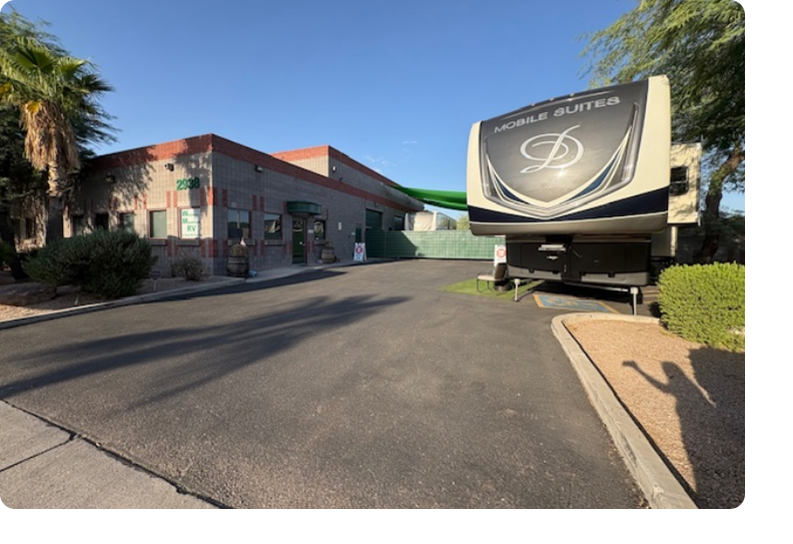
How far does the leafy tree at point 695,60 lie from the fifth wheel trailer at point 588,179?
1.54 m

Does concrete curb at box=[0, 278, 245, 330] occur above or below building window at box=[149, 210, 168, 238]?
below

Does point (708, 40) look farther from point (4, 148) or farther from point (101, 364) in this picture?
point (4, 148)

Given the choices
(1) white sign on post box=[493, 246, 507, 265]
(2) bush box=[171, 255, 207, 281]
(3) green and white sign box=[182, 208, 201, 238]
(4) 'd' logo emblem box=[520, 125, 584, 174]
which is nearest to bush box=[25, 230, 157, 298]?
(2) bush box=[171, 255, 207, 281]

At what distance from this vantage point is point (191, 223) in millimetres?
12688

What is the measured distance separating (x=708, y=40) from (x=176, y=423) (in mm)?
9987

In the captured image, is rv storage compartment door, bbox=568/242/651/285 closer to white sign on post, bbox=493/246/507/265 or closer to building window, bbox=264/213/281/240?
white sign on post, bbox=493/246/507/265

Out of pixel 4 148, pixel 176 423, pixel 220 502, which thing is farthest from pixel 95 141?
pixel 220 502

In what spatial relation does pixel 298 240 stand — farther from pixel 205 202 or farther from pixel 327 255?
pixel 205 202

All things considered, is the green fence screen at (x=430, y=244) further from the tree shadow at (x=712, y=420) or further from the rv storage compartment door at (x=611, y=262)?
the tree shadow at (x=712, y=420)

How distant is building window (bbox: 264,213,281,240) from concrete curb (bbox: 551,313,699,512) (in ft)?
47.6

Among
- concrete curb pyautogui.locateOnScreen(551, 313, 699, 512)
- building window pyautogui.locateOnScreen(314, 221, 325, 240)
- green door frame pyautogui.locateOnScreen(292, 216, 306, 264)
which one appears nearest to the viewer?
concrete curb pyautogui.locateOnScreen(551, 313, 699, 512)

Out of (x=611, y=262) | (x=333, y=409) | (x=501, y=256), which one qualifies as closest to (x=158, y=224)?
(x=501, y=256)

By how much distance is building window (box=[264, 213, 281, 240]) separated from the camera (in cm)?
1499

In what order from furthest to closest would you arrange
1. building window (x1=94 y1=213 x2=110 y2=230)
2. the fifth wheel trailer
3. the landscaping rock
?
building window (x1=94 y1=213 x2=110 y2=230) < the landscaping rock < the fifth wheel trailer
